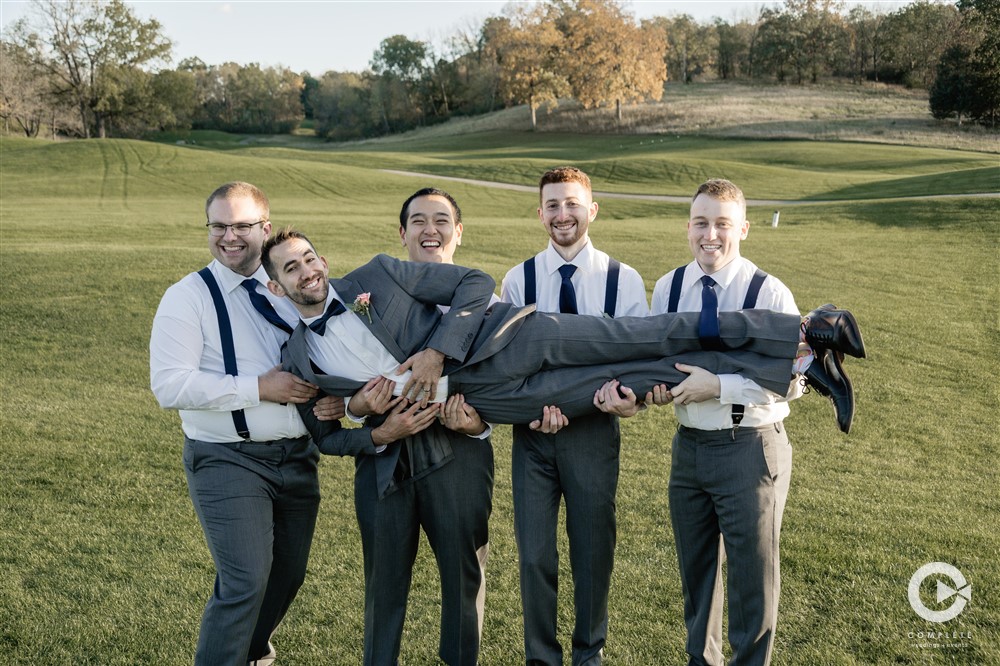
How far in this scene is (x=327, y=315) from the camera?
158 inches

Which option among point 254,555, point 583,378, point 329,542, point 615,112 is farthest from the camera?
point 615,112

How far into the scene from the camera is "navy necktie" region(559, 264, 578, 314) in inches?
173

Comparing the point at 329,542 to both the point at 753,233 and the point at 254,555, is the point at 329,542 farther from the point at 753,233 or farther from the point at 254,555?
the point at 753,233

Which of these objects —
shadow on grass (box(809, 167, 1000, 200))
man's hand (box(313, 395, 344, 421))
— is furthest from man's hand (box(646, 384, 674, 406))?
shadow on grass (box(809, 167, 1000, 200))

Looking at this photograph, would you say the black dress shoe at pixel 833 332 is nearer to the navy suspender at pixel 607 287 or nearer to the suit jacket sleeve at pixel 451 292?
the navy suspender at pixel 607 287

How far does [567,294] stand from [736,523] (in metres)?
1.55

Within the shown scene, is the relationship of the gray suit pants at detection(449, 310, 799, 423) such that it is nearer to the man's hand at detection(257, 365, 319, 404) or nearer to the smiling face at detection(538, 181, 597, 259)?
the smiling face at detection(538, 181, 597, 259)

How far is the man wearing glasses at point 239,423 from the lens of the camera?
3.76m

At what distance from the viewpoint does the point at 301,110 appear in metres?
87.7

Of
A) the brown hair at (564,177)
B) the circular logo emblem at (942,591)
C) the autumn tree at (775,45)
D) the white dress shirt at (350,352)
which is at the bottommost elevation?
the circular logo emblem at (942,591)

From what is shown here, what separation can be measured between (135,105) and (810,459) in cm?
5980

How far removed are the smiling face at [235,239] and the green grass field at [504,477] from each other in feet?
7.59

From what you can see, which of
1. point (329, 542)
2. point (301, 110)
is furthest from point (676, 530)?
point (301, 110)

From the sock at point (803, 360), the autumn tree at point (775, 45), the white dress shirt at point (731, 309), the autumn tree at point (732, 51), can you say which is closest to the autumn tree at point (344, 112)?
the autumn tree at point (732, 51)
